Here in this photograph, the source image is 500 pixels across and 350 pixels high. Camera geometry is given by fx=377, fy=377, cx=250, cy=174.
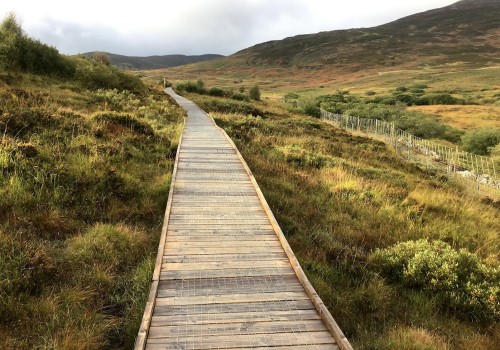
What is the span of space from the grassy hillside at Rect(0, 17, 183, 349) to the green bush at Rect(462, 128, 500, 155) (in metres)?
24.6

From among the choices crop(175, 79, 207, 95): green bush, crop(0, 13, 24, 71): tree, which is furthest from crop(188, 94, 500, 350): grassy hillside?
crop(175, 79, 207, 95): green bush

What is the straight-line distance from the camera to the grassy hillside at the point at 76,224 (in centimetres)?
405

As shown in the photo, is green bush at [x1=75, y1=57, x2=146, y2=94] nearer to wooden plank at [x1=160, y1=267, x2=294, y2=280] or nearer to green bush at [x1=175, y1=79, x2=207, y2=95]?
green bush at [x1=175, y1=79, x2=207, y2=95]

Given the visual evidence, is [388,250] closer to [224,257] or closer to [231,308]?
[224,257]

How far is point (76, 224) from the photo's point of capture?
20.9ft

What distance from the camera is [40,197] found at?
672cm

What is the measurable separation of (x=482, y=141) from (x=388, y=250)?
26359 millimetres

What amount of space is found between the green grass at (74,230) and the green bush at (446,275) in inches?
159

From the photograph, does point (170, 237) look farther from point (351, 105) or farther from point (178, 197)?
point (351, 105)

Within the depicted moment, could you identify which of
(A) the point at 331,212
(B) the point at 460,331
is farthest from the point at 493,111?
(B) the point at 460,331

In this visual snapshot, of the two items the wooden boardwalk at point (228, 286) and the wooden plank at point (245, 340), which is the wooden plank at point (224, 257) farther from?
the wooden plank at point (245, 340)

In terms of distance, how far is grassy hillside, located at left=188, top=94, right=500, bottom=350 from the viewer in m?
4.99

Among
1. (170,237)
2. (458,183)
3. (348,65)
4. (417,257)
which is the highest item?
(348,65)

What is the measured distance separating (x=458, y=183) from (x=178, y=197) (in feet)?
45.7
